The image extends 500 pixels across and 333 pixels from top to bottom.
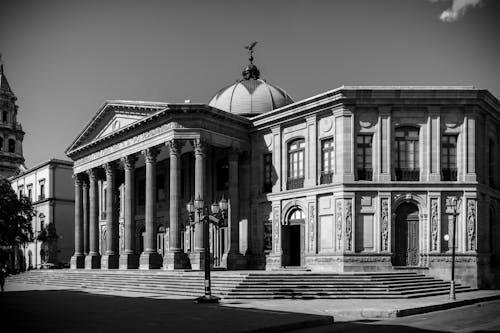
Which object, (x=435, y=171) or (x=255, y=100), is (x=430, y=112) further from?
(x=255, y=100)

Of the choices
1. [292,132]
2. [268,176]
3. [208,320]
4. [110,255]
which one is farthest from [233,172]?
[208,320]

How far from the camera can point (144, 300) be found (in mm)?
25156

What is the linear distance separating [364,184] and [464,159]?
562 centimetres

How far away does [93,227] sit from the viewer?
4512 centimetres

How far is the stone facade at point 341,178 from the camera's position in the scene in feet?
104

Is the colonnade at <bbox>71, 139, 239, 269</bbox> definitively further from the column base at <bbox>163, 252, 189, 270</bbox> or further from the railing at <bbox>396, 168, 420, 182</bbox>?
the railing at <bbox>396, 168, 420, 182</bbox>

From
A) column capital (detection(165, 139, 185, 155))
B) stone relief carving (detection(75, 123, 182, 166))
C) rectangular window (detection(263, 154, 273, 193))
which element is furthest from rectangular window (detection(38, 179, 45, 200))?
rectangular window (detection(263, 154, 273, 193))

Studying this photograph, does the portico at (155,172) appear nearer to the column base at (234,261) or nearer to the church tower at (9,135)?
the column base at (234,261)

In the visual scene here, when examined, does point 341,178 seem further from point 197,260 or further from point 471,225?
point 197,260

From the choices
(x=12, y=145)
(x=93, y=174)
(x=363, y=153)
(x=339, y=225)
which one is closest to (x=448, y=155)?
(x=363, y=153)

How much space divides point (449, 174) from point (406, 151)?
103 inches

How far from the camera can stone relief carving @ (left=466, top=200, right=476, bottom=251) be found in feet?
102

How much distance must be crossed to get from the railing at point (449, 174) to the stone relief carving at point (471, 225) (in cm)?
160

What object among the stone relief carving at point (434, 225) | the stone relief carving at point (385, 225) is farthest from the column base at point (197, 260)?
the stone relief carving at point (434, 225)
